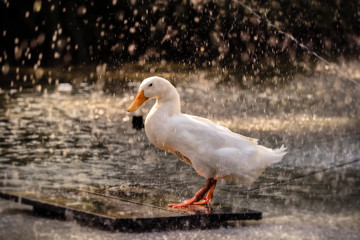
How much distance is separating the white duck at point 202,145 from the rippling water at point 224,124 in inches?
14.2

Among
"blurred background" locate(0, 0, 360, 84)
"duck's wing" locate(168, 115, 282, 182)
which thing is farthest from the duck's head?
"blurred background" locate(0, 0, 360, 84)

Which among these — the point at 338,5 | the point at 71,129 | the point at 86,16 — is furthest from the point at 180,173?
the point at 338,5

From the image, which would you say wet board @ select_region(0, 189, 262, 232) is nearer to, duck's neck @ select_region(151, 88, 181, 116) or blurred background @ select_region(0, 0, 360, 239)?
blurred background @ select_region(0, 0, 360, 239)

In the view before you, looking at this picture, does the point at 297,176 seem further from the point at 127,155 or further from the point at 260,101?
the point at 260,101

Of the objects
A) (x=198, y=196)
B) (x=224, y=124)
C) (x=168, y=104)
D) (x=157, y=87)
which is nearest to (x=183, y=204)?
(x=198, y=196)

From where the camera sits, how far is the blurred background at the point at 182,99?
6.42 metres

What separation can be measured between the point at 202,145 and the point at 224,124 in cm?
483

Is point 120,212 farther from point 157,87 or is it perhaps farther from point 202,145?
point 157,87

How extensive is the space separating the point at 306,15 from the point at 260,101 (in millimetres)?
9345

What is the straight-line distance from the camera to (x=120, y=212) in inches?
221

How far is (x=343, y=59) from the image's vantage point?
62.4 feet

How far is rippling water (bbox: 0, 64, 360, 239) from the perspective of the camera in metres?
6.31

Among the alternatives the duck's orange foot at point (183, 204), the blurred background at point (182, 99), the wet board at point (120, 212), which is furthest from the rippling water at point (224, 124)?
the duck's orange foot at point (183, 204)

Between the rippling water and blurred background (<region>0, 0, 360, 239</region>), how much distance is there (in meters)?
0.02
